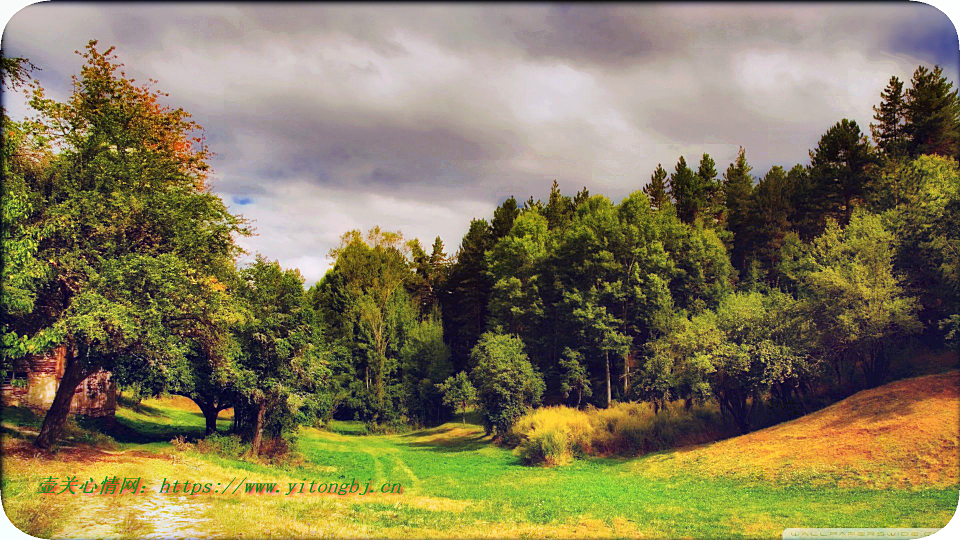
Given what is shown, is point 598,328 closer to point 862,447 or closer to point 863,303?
point 863,303

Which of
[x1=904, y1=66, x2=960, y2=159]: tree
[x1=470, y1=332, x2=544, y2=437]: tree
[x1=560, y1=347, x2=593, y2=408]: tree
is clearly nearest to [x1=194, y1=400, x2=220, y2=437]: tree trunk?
[x1=470, y1=332, x2=544, y2=437]: tree

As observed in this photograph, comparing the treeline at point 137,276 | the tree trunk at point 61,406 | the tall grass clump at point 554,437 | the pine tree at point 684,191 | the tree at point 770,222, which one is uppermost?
the pine tree at point 684,191

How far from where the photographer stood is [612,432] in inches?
1433

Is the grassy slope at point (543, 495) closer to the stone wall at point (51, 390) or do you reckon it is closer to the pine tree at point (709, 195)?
the stone wall at point (51, 390)

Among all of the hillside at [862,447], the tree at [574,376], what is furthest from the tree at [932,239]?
the tree at [574,376]

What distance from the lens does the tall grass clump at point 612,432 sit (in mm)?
33156

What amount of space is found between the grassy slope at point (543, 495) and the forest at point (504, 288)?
3813mm

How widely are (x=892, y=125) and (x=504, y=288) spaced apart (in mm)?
36072

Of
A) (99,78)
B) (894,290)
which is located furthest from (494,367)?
(99,78)

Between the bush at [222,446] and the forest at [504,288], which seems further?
the bush at [222,446]

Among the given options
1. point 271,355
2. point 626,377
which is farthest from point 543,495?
point 626,377

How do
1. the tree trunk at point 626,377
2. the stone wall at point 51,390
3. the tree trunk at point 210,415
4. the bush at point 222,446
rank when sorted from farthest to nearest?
1. the tree trunk at point 626,377
2. the tree trunk at point 210,415
3. the stone wall at point 51,390
4. the bush at point 222,446

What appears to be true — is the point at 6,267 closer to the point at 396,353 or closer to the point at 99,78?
the point at 99,78

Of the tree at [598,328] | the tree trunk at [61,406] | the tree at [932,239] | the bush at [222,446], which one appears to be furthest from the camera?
the tree at [598,328]
